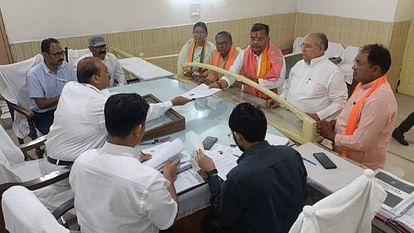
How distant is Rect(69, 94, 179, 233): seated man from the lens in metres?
1.21

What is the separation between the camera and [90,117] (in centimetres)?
179

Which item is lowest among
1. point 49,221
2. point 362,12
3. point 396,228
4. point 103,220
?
point 396,228

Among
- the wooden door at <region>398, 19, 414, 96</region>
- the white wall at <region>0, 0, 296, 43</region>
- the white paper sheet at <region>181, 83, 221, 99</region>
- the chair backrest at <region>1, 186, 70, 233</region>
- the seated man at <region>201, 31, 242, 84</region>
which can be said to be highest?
the white wall at <region>0, 0, 296, 43</region>

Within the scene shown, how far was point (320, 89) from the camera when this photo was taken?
2.42 metres

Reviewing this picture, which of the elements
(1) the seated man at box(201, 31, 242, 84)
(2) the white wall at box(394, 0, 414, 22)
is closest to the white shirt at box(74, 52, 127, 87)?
(1) the seated man at box(201, 31, 242, 84)

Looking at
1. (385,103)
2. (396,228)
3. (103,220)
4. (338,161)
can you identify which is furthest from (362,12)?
(103,220)

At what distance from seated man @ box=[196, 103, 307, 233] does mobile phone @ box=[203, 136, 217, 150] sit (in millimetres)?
363

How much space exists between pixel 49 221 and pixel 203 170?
2.34 ft

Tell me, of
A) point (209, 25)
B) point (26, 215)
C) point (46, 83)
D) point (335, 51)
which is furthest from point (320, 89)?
point (335, 51)

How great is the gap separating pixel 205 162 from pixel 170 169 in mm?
171

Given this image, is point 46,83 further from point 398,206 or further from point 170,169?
point 398,206

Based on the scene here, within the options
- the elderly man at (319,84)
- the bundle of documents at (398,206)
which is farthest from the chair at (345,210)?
the elderly man at (319,84)

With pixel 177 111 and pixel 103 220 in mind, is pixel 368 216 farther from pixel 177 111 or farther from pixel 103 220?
pixel 177 111

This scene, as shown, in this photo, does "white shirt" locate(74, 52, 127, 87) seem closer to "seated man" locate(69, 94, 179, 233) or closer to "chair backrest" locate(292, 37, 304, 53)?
→ "seated man" locate(69, 94, 179, 233)
